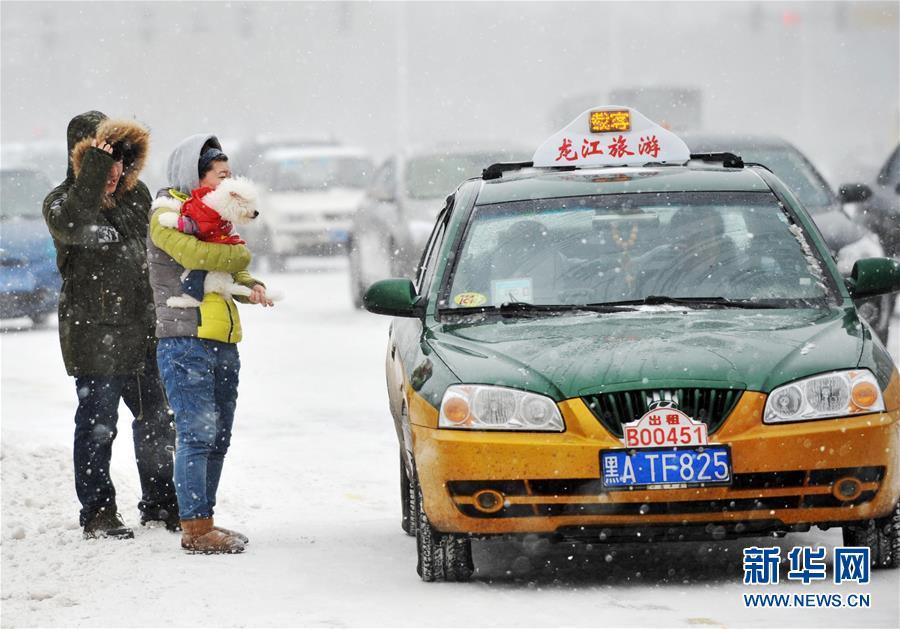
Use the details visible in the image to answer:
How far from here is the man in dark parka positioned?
798 centimetres

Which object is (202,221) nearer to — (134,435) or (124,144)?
(124,144)

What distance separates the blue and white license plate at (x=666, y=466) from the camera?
6.18 meters

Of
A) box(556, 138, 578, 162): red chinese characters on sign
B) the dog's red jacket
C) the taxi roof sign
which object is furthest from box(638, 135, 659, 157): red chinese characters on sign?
the dog's red jacket

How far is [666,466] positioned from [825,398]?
60cm

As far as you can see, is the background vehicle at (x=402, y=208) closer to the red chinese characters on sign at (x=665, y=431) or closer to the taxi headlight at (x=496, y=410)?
the taxi headlight at (x=496, y=410)

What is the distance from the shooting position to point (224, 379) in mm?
7727

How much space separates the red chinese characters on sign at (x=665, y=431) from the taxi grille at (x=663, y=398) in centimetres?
3

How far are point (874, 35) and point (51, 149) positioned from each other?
71010mm

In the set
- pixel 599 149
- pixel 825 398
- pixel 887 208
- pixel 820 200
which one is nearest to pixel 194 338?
pixel 599 149

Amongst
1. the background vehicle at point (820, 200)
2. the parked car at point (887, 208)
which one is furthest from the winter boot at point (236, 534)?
the parked car at point (887, 208)

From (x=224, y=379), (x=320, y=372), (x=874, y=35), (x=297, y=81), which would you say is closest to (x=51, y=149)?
(x=320, y=372)

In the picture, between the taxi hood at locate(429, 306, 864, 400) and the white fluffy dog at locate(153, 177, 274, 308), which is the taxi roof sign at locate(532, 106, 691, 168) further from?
the white fluffy dog at locate(153, 177, 274, 308)

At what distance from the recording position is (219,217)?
7.59m

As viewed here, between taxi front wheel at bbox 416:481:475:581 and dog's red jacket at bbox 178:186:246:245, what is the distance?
5.10ft
